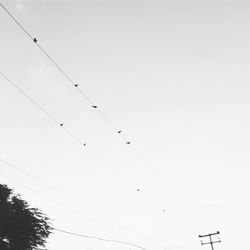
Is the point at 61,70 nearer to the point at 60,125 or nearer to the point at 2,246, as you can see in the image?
the point at 60,125

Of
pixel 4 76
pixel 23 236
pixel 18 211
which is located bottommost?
pixel 4 76

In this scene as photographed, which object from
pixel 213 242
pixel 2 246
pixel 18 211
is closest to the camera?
pixel 2 246

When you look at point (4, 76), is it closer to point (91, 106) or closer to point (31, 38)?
point (31, 38)

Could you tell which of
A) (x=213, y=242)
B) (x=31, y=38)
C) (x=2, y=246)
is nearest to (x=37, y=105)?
(x=31, y=38)

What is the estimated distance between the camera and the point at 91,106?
1769 cm

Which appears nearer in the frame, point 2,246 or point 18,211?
point 2,246

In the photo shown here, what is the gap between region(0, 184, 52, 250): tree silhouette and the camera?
3831 centimetres

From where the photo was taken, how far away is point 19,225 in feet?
128

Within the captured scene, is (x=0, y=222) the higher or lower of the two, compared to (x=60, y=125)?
higher

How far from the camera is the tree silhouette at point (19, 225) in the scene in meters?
38.3

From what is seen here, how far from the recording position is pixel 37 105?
52.2ft

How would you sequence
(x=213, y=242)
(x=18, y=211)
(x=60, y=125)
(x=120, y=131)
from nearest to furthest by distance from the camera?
(x=60, y=125)
(x=120, y=131)
(x=18, y=211)
(x=213, y=242)

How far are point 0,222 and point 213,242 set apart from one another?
27.6 metres

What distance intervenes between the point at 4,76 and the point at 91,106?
4854 mm
